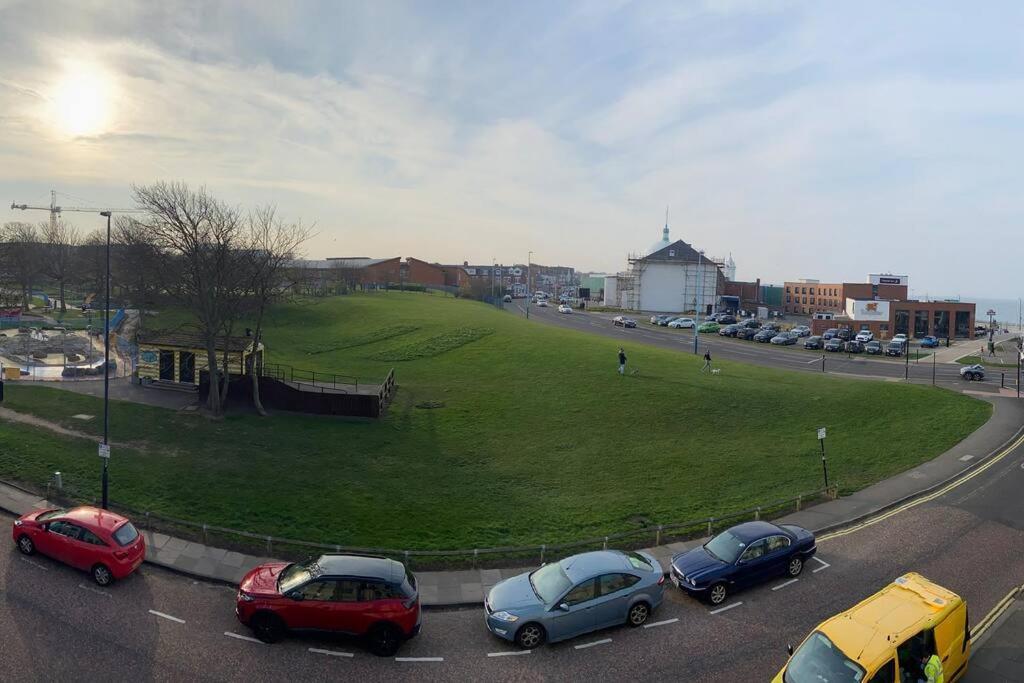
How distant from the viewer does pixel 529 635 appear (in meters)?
12.6

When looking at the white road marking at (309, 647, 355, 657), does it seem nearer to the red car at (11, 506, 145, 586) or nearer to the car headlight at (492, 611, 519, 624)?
the car headlight at (492, 611, 519, 624)

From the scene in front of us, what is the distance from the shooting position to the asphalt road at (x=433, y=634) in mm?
11742

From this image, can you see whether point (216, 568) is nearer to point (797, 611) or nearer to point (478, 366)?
point (797, 611)

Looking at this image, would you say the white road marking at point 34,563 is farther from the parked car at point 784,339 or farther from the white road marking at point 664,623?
the parked car at point 784,339

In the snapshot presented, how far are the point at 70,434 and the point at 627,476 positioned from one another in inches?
890

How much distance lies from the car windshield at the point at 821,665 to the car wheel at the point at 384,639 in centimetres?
700

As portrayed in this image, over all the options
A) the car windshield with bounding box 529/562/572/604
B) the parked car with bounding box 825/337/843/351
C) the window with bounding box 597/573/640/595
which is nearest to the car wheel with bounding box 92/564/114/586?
the car windshield with bounding box 529/562/572/604

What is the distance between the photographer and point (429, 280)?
438ft

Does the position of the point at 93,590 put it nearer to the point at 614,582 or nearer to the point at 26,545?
the point at 26,545

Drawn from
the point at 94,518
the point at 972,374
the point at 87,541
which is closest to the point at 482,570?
the point at 87,541

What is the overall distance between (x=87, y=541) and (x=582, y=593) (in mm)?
11473

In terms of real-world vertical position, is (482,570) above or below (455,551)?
below

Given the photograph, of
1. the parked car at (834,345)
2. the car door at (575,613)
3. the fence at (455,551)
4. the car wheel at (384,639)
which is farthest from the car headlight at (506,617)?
the parked car at (834,345)

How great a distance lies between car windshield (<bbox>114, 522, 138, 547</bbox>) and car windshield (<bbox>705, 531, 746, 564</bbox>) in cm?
1373
